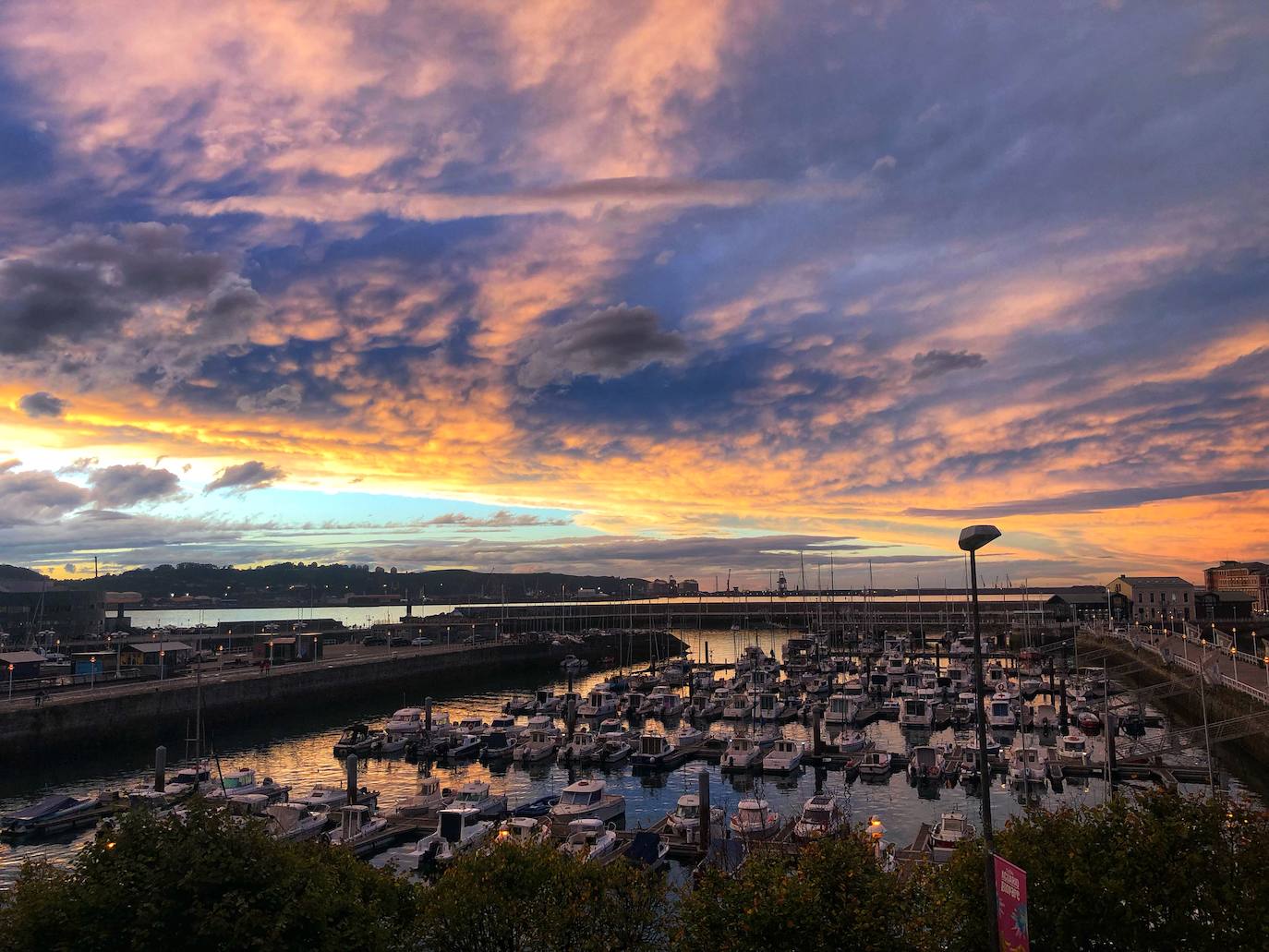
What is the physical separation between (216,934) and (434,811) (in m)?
32.5

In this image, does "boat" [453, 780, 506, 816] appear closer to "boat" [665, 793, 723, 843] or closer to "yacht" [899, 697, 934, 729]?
"boat" [665, 793, 723, 843]

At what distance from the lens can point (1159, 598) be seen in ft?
550

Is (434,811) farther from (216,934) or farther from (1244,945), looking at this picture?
(1244,945)

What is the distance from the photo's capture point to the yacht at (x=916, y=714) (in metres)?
71.1

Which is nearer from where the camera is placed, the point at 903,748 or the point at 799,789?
the point at 799,789

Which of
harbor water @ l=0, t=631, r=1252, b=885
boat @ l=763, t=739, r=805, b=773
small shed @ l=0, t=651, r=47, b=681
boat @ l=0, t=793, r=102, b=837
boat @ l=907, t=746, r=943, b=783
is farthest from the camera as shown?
small shed @ l=0, t=651, r=47, b=681

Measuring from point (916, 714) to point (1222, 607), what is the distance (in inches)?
4667

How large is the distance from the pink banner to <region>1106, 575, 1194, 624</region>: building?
170 metres

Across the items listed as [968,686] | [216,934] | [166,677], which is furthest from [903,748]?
[166,677]

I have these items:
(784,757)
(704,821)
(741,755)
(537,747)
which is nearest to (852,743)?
(784,757)

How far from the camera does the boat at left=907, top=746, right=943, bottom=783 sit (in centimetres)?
5141

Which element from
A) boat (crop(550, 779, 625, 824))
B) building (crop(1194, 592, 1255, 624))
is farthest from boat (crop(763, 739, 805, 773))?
building (crop(1194, 592, 1255, 624))

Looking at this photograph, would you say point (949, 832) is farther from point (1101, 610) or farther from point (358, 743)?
point (1101, 610)

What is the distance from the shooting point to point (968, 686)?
269ft
